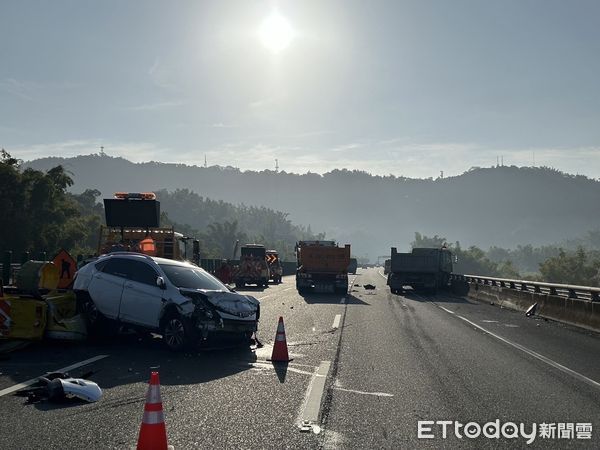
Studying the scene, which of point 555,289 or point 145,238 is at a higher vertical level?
point 145,238

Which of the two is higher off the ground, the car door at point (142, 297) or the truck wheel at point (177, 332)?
the car door at point (142, 297)

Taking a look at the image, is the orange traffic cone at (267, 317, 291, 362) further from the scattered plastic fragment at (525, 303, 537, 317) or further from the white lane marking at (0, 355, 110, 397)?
the scattered plastic fragment at (525, 303, 537, 317)

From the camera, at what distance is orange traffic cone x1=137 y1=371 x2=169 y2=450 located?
5.27 m

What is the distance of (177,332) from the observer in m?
11.7

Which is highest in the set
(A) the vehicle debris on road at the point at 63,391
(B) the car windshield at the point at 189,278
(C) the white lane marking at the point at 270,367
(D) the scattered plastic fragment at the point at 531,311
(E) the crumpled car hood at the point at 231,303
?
(B) the car windshield at the point at 189,278

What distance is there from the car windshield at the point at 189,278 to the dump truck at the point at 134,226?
8937 mm

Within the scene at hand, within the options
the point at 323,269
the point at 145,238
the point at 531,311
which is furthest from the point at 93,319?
the point at 323,269

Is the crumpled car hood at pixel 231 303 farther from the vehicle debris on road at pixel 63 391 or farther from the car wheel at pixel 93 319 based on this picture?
the vehicle debris on road at pixel 63 391

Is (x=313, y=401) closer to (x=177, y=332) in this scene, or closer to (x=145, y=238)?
(x=177, y=332)

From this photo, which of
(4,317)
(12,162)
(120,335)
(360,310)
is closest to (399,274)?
(360,310)

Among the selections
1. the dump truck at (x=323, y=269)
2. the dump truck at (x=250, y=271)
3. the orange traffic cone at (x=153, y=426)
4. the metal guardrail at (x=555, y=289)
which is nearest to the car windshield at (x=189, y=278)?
the orange traffic cone at (x=153, y=426)

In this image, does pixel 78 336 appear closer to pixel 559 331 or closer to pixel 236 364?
pixel 236 364

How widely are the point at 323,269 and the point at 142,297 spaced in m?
21.5

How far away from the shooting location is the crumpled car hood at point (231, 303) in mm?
11773
